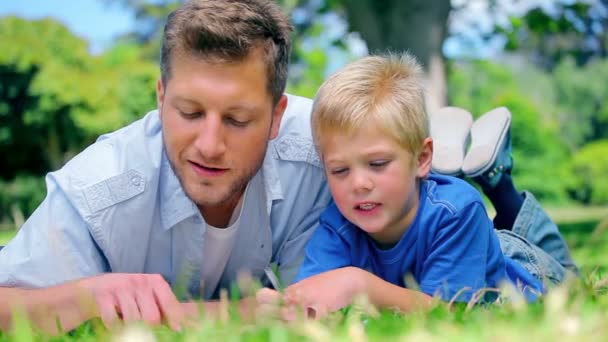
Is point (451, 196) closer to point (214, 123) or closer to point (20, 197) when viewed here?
point (214, 123)

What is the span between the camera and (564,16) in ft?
42.8

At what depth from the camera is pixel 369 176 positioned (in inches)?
113

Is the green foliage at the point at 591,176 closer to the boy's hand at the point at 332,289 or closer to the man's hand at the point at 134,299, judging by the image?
the boy's hand at the point at 332,289

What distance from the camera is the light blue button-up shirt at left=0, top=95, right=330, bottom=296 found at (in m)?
3.02

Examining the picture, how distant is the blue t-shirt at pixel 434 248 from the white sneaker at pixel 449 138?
827 millimetres

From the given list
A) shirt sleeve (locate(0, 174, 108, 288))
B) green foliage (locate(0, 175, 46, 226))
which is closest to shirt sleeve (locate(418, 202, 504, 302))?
shirt sleeve (locate(0, 174, 108, 288))

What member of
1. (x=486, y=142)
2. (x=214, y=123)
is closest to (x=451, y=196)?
(x=214, y=123)

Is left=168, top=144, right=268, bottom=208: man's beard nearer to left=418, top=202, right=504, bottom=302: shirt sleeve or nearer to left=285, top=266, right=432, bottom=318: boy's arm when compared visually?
left=285, top=266, right=432, bottom=318: boy's arm

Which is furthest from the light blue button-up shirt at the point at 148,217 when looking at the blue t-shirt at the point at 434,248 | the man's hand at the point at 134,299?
the man's hand at the point at 134,299

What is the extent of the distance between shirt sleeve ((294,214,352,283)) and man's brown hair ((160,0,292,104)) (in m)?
0.63

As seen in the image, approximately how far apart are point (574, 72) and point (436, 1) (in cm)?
2728

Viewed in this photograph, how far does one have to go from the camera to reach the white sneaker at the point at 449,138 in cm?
402

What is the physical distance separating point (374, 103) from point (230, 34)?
2.07 feet

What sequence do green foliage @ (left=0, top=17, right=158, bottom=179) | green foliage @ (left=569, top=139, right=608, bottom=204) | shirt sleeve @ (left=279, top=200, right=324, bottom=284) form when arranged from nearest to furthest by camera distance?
shirt sleeve @ (left=279, top=200, right=324, bottom=284) < green foliage @ (left=0, top=17, right=158, bottom=179) < green foliage @ (left=569, top=139, right=608, bottom=204)
